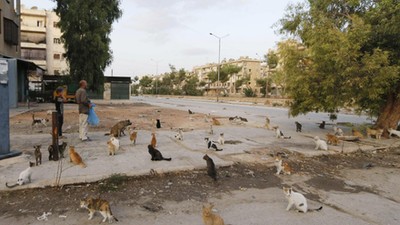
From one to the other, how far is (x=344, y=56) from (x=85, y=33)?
26206mm

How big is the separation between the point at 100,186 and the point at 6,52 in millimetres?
22829

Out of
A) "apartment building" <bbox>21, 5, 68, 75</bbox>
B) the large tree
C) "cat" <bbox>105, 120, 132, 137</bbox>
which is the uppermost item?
"apartment building" <bbox>21, 5, 68, 75</bbox>

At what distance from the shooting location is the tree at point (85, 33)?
29250 mm

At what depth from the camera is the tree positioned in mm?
29250

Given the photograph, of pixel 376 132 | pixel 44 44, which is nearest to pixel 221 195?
pixel 376 132

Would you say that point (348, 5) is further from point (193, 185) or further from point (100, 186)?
point (100, 186)

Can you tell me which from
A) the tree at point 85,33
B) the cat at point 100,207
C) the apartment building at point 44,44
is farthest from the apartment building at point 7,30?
the apartment building at point 44,44

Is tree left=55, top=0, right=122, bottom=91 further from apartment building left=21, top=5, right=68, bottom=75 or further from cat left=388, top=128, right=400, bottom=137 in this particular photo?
apartment building left=21, top=5, right=68, bottom=75

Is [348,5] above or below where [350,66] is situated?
above

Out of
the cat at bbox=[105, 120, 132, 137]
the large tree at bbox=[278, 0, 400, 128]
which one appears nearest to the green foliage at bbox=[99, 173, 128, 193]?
the cat at bbox=[105, 120, 132, 137]

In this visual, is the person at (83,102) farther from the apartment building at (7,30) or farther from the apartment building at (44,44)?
the apartment building at (44,44)

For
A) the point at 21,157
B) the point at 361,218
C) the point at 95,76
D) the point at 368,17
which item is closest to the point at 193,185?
the point at 361,218

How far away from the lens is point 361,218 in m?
4.41

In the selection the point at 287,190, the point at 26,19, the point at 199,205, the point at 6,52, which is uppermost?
the point at 26,19
